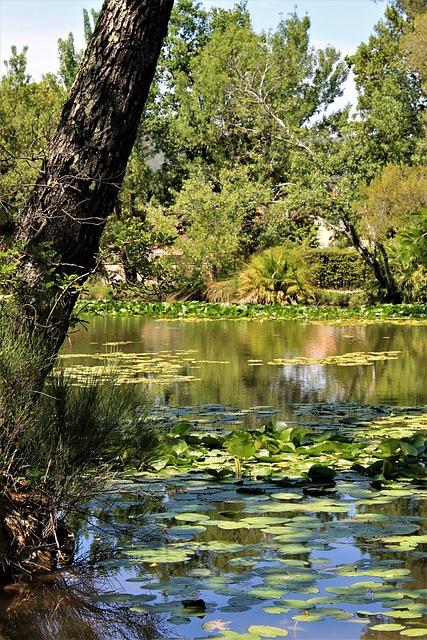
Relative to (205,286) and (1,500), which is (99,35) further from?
(205,286)

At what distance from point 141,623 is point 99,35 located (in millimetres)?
3308

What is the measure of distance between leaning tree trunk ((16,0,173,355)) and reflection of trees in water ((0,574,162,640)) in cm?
178

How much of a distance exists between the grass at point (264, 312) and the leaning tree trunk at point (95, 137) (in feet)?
52.4

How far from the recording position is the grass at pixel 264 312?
76.1 ft

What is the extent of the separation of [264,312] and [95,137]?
18.1m

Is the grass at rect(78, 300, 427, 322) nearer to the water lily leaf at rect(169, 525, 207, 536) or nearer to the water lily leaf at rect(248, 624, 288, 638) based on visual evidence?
the water lily leaf at rect(169, 525, 207, 536)

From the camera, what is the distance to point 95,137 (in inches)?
A: 248

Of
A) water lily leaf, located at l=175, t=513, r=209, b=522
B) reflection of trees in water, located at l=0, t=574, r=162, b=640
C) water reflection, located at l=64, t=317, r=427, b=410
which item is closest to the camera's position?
reflection of trees in water, located at l=0, t=574, r=162, b=640

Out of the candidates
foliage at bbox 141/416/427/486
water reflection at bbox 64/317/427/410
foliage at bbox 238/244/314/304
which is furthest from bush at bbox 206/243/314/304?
foliage at bbox 141/416/427/486

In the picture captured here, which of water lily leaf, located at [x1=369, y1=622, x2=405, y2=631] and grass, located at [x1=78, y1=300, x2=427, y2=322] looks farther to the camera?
grass, located at [x1=78, y1=300, x2=427, y2=322]

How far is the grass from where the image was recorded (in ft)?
76.1

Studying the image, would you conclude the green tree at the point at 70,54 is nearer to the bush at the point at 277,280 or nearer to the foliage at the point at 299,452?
the bush at the point at 277,280

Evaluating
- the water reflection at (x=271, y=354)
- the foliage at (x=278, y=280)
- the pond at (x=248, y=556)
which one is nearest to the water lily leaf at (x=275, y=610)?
the pond at (x=248, y=556)

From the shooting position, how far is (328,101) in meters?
41.7
